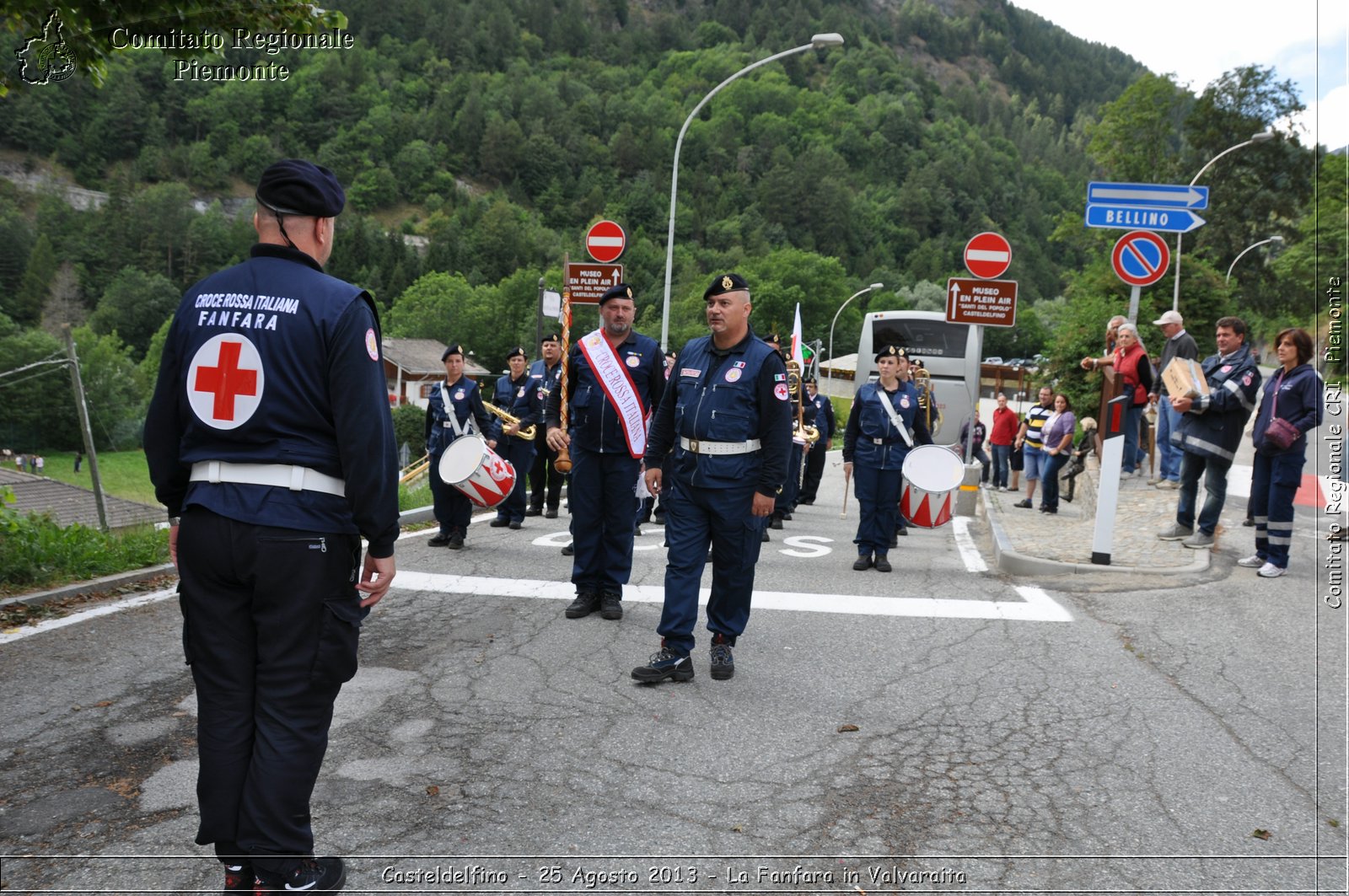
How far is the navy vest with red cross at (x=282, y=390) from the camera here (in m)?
2.90

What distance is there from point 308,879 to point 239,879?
0.65 feet

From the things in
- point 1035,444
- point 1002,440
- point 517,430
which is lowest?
point 1002,440

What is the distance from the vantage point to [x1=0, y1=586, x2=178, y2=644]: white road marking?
574 centimetres

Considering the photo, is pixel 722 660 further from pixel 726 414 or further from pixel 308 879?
pixel 308 879

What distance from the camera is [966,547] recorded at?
11.2m

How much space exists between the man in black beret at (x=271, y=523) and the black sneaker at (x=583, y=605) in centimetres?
369

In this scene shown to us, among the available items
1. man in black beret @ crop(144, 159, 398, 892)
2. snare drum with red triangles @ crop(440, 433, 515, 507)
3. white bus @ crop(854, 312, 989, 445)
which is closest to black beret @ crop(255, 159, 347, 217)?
man in black beret @ crop(144, 159, 398, 892)

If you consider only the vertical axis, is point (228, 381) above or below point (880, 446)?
above

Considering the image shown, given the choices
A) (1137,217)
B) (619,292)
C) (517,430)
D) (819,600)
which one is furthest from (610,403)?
(1137,217)

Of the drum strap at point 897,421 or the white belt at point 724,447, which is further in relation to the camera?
the drum strap at point 897,421

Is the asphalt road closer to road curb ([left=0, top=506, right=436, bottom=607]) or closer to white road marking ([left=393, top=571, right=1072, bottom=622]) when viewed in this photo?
white road marking ([left=393, top=571, right=1072, bottom=622])

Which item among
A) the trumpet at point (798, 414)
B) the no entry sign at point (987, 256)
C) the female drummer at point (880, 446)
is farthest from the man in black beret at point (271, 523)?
the no entry sign at point (987, 256)

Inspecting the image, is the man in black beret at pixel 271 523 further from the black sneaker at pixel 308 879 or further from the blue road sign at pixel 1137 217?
the blue road sign at pixel 1137 217

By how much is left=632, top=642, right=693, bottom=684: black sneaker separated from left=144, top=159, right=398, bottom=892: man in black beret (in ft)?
7.97
